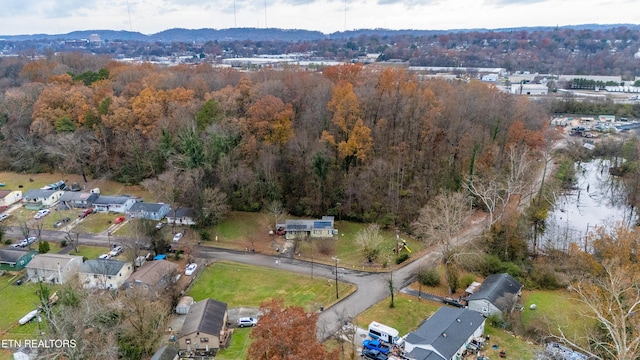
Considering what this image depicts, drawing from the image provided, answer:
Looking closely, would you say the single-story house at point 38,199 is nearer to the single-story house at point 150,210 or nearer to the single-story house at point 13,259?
the single-story house at point 150,210

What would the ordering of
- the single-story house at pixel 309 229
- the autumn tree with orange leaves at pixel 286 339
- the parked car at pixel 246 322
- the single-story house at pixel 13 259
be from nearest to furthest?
the autumn tree with orange leaves at pixel 286 339 → the parked car at pixel 246 322 → the single-story house at pixel 13 259 → the single-story house at pixel 309 229

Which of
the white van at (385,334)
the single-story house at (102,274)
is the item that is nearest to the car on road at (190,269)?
the single-story house at (102,274)

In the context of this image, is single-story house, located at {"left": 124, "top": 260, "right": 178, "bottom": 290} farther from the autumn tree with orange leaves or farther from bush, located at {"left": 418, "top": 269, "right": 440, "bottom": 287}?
bush, located at {"left": 418, "top": 269, "right": 440, "bottom": 287}

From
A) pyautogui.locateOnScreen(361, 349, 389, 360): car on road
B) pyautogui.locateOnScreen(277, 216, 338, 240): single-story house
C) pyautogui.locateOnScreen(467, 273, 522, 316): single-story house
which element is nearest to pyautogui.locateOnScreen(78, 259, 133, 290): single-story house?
pyautogui.locateOnScreen(277, 216, 338, 240): single-story house

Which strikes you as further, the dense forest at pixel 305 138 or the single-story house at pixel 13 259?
the dense forest at pixel 305 138

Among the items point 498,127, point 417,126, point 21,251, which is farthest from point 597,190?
point 21,251

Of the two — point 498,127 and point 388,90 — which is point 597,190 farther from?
point 388,90
